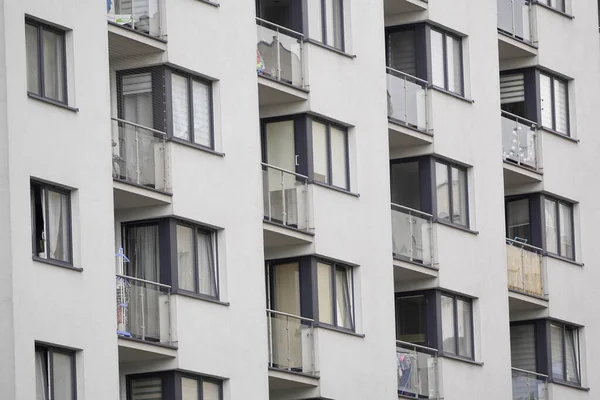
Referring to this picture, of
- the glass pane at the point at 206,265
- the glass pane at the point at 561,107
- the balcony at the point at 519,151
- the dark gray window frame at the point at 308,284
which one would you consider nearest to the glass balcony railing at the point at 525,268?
the balcony at the point at 519,151

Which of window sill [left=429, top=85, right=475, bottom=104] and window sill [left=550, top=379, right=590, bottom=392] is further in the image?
window sill [left=550, top=379, right=590, bottom=392]

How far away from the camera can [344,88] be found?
2440 inches

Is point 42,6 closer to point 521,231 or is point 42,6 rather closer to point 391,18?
point 391,18

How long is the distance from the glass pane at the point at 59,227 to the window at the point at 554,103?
23.2 meters

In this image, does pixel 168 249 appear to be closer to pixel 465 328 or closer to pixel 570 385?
pixel 465 328

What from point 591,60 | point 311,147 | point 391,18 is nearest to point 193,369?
point 311,147

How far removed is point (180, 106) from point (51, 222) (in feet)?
20.7

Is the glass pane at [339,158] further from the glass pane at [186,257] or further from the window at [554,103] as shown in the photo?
the window at [554,103]

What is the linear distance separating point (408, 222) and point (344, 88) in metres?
4.72

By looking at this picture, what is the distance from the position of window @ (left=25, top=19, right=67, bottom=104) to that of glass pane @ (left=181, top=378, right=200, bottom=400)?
7.39 metres

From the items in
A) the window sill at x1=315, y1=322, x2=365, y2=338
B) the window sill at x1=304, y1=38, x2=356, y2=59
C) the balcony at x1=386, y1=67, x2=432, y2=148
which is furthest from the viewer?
the balcony at x1=386, y1=67, x2=432, y2=148

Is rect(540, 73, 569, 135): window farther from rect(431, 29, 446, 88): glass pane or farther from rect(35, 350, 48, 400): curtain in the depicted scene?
rect(35, 350, 48, 400): curtain

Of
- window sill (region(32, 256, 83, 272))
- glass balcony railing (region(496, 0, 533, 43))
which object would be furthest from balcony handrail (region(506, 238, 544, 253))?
window sill (region(32, 256, 83, 272))

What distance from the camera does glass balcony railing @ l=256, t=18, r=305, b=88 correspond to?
5966 centimetres
